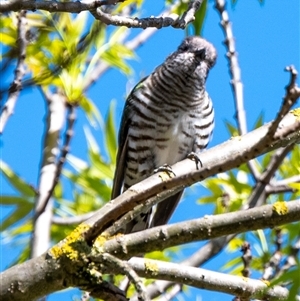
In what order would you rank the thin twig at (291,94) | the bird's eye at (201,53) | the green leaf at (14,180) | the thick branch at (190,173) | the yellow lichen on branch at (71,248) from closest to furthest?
the thin twig at (291,94)
the thick branch at (190,173)
the yellow lichen on branch at (71,248)
the green leaf at (14,180)
the bird's eye at (201,53)

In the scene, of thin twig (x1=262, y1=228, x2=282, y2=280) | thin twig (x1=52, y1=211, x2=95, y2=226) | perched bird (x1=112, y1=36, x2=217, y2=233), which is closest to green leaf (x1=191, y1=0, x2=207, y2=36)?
thin twig (x1=262, y1=228, x2=282, y2=280)

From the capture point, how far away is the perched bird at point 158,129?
Result: 4.40 meters

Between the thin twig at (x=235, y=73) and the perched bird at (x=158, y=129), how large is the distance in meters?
0.66

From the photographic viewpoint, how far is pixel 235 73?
382cm

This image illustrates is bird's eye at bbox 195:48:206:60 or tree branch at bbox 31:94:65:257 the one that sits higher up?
bird's eye at bbox 195:48:206:60

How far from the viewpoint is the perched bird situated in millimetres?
4402

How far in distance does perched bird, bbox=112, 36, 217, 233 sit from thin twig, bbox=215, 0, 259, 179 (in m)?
0.66

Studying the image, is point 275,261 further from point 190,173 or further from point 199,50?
point 190,173

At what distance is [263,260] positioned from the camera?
3852mm

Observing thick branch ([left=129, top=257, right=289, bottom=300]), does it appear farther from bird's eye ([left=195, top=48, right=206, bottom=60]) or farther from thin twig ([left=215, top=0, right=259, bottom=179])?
bird's eye ([left=195, top=48, right=206, bottom=60])

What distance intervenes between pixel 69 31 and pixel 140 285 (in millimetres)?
1897

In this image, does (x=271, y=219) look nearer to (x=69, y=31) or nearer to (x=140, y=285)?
(x=140, y=285)

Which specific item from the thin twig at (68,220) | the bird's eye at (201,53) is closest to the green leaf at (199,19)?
the thin twig at (68,220)

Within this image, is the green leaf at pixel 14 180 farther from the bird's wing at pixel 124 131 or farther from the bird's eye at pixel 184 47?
the bird's eye at pixel 184 47
